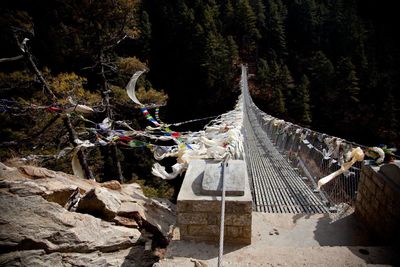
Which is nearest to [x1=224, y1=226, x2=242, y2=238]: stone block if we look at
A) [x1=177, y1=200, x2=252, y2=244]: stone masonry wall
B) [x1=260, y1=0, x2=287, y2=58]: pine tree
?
[x1=177, y1=200, x2=252, y2=244]: stone masonry wall

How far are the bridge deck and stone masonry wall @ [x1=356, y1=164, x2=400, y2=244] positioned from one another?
55 centimetres

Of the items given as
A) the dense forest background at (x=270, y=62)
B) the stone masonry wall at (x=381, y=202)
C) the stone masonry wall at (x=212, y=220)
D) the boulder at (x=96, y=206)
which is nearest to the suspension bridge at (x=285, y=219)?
the stone masonry wall at (x=212, y=220)

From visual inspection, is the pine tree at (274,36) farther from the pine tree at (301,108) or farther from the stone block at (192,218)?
the stone block at (192,218)

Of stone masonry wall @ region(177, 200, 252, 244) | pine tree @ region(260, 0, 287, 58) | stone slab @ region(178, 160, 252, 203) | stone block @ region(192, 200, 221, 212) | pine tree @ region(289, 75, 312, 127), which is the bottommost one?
pine tree @ region(289, 75, 312, 127)

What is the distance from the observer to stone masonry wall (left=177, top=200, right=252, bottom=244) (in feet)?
4.72

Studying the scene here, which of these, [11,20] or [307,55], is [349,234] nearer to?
[11,20]

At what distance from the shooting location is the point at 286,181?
3.28 m

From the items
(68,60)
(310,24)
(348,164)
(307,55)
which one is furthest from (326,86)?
(348,164)

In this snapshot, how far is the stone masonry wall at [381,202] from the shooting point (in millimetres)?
1542

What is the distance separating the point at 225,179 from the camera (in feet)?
4.80

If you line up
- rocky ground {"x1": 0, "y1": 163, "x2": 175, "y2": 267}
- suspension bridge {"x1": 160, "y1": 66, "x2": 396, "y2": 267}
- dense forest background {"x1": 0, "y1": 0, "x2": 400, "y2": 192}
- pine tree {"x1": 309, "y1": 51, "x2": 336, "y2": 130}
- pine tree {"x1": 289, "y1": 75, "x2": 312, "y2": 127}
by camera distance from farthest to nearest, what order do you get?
pine tree {"x1": 309, "y1": 51, "x2": 336, "y2": 130}
pine tree {"x1": 289, "y1": 75, "x2": 312, "y2": 127}
dense forest background {"x1": 0, "y1": 0, "x2": 400, "y2": 192}
rocky ground {"x1": 0, "y1": 163, "x2": 175, "y2": 267}
suspension bridge {"x1": 160, "y1": 66, "x2": 396, "y2": 267}

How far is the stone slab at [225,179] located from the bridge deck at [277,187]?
1032 millimetres

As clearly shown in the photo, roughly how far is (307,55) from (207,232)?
3096 cm

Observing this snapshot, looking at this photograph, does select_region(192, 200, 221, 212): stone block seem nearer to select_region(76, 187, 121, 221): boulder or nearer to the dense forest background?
select_region(76, 187, 121, 221): boulder
